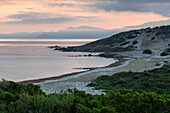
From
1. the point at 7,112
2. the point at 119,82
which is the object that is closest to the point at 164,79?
the point at 119,82

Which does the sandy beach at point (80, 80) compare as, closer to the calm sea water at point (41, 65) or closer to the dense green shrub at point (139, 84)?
the dense green shrub at point (139, 84)

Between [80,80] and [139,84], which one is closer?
[139,84]

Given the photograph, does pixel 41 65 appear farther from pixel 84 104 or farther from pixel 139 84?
pixel 84 104

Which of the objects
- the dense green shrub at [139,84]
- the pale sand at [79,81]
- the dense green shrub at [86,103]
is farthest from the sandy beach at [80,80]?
the dense green shrub at [86,103]

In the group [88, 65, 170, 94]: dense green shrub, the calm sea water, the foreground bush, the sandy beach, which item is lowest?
the calm sea water

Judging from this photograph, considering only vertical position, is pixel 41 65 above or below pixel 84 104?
below

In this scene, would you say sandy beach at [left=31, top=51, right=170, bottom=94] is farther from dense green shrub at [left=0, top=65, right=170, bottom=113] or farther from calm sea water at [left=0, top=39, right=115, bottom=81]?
calm sea water at [left=0, top=39, right=115, bottom=81]

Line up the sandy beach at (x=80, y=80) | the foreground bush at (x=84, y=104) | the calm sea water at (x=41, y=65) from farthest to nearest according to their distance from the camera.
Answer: the calm sea water at (x=41, y=65) → the sandy beach at (x=80, y=80) → the foreground bush at (x=84, y=104)

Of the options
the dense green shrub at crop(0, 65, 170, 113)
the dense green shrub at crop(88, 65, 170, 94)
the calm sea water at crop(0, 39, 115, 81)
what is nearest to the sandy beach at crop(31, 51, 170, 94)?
the dense green shrub at crop(88, 65, 170, 94)

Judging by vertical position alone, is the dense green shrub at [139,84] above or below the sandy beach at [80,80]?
above

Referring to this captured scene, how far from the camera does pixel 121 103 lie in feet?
29.6

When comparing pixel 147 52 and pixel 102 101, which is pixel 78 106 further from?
pixel 147 52

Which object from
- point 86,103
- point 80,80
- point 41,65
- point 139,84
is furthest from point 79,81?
point 41,65

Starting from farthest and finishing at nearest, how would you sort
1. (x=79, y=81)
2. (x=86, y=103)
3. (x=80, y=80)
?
(x=80, y=80)
(x=79, y=81)
(x=86, y=103)
